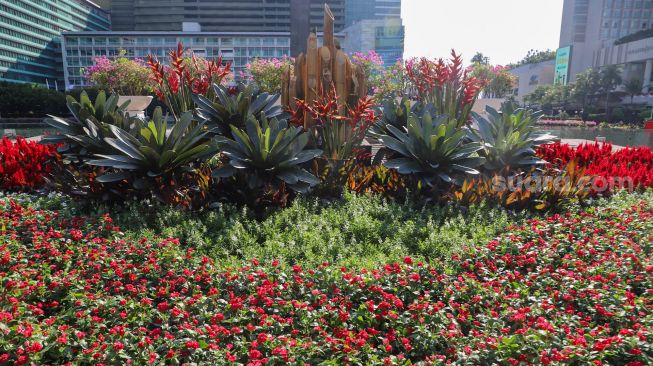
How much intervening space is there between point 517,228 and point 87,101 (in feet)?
15.8

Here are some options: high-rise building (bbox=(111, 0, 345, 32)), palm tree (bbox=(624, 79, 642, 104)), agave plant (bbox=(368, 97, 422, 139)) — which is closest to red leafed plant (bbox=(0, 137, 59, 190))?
agave plant (bbox=(368, 97, 422, 139))

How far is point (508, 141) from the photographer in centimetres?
483

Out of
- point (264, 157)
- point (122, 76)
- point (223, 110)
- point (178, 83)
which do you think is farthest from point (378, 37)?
point (264, 157)

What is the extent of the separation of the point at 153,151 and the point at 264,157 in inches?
38.8

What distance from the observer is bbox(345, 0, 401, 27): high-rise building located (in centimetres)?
12012

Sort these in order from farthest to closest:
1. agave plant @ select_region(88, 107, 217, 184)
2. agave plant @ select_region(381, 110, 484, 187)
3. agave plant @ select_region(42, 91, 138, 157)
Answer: agave plant @ select_region(42, 91, 138, 157) → agave plant @ select_region(381, 110, 484, 187) → agave plant @ select_region(88, 107, 217, 184)

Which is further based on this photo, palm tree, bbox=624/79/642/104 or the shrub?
palm tree, bbox=624/79/642/104

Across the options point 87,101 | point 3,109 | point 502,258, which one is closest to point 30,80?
point 3,109

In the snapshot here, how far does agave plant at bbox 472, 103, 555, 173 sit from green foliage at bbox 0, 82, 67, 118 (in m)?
33.9

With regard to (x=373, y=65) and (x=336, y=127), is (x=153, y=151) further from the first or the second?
(x=373, y=65)

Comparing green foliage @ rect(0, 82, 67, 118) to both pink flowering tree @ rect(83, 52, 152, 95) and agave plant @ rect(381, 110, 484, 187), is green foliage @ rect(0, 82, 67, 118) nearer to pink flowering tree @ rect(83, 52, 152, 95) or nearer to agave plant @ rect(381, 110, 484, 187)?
pink flowering tree @ rect(83, 52, 152, 95)

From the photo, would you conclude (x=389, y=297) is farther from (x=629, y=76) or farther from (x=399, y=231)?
(x=629, y=76)

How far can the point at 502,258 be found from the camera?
3068 mm

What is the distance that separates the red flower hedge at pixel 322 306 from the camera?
79.4 inches
